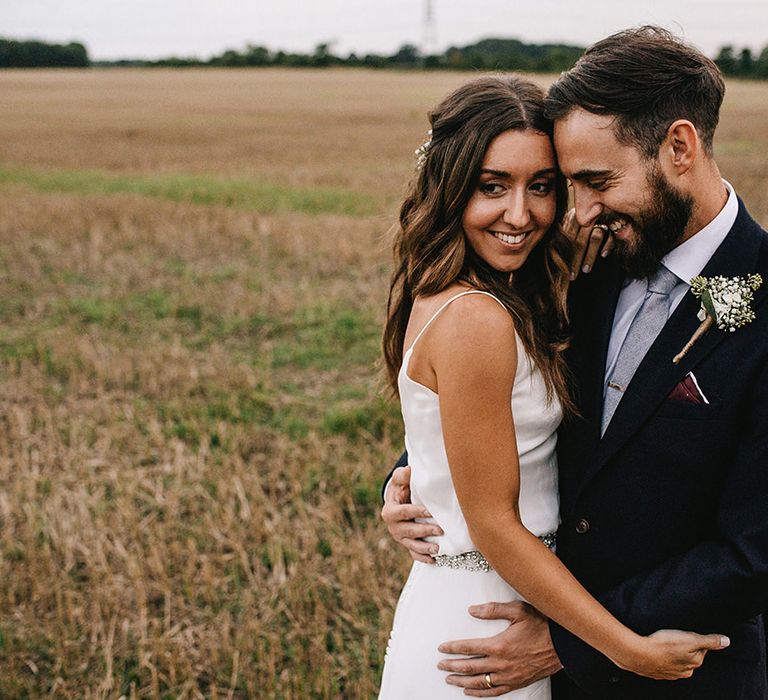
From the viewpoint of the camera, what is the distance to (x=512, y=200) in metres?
2.23

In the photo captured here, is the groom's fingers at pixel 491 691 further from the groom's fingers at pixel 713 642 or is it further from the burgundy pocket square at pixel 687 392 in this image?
the burgundy pocket square at pixel 687 392

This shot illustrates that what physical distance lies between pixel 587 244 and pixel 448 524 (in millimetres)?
881

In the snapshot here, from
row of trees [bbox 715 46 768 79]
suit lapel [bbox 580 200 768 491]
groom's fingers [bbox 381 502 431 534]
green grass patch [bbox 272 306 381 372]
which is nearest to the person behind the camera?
suit lapel [bbox 580 200 768 491]

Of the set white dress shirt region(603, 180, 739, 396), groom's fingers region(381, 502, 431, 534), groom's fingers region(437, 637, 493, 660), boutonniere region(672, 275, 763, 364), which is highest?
white dress shirt region(603, 180, 739, 396)

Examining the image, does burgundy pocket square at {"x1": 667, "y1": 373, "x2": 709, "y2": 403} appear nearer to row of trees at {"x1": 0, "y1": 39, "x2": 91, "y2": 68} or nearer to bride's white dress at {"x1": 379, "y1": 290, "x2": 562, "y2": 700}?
bride's white dress at {"x1": 379, "y1": 290, "x2": 562, "y2": 700}

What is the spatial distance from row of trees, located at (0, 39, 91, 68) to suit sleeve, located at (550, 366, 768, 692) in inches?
3606

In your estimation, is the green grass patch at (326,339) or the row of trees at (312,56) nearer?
the green grass patch at (326,339)

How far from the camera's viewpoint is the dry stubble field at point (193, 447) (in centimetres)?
382

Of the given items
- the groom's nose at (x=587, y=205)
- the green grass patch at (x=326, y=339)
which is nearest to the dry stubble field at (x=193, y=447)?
the green grass patch at (x=326, y=339)

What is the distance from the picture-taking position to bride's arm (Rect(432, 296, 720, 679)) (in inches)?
79.0

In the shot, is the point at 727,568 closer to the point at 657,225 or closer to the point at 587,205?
the point at 657,225

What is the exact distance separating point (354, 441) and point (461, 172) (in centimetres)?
398

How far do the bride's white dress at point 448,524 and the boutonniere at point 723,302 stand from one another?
42 cm

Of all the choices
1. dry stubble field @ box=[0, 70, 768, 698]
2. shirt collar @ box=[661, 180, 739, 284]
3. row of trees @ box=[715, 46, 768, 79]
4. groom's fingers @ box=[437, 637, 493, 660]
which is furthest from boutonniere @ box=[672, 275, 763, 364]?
row of trees @ box=[715, 46, 768, 79]
